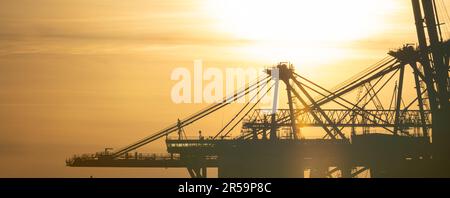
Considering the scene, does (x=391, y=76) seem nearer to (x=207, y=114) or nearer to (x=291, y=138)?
(x=291, y=138)

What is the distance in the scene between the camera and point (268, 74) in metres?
160

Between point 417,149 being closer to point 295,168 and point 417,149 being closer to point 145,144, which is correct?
point 295,168
